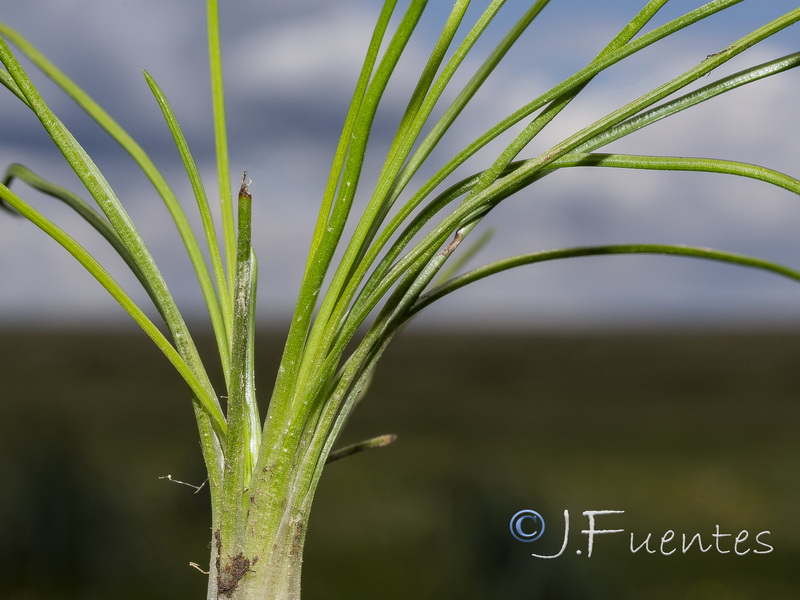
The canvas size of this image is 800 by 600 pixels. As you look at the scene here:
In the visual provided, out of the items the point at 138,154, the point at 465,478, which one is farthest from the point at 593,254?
the point at 465,478

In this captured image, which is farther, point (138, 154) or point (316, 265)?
point (138, 154)

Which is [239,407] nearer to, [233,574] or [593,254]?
[233,574]

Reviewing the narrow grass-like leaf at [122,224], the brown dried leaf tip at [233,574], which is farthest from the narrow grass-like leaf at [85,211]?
the brown dried leaf tip at [233,574]

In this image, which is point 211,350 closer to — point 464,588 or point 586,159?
point 464,588

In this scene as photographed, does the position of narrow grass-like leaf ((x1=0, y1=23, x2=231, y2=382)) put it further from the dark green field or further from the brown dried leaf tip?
the dark green field

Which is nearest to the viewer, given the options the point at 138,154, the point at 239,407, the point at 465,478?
the point at 239,407

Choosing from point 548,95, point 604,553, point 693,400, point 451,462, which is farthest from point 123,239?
point 693,400

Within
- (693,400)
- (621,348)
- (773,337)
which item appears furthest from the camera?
(773,337)

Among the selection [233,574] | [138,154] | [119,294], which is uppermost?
[138,154]

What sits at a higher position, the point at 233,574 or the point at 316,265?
the point at 316,265
